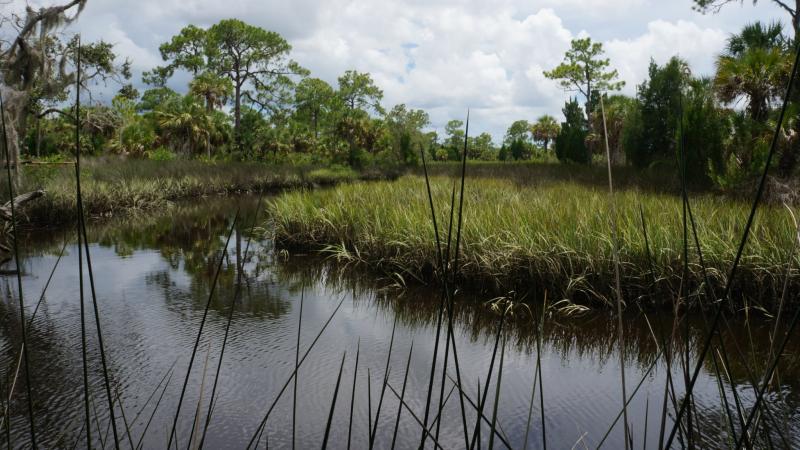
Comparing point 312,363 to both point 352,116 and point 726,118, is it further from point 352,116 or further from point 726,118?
point 352,116

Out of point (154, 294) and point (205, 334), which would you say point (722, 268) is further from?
point (154, 294)

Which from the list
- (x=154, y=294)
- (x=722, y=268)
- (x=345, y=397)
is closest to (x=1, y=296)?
(x=154, y=294)

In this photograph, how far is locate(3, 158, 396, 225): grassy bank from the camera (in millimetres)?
11656

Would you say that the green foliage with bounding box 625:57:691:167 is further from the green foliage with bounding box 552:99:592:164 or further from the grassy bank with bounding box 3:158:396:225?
the grassy bank with bounding box 3:158:396:225

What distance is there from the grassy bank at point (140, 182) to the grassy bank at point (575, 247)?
2.24 meters

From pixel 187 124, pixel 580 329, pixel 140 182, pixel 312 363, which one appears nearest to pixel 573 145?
pixel 187 124

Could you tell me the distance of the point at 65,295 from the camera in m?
6.39

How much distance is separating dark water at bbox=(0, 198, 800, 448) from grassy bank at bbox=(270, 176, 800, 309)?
→ 0.46m

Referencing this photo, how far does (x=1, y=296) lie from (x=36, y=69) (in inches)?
264

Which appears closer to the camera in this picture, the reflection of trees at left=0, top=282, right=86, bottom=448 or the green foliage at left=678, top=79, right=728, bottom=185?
the reflection of trees at left=0, top=282, right=86, bottom=448

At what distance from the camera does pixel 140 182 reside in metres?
16.2

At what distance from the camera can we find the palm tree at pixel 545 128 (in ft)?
212

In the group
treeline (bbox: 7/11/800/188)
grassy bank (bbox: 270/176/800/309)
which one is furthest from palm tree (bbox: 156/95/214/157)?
grassy bank (bbox: 270/176/800/309)

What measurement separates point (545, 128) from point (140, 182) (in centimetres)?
5679
